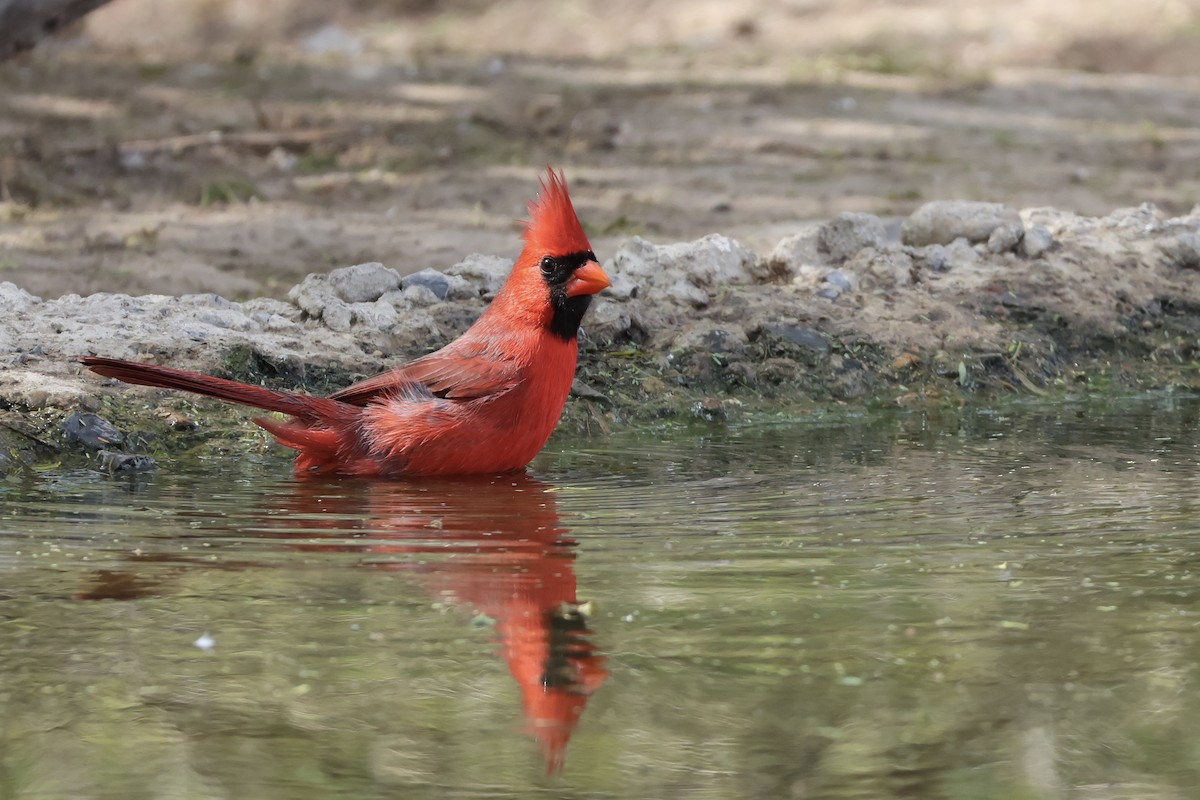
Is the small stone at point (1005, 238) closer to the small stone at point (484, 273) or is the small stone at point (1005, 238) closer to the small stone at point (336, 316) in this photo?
the small stone at point (484, 273)

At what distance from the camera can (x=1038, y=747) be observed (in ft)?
9.43

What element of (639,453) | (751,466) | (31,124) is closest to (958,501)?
(751,466)

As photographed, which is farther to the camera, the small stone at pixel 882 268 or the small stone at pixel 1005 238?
the small stone at pixel 1005 238

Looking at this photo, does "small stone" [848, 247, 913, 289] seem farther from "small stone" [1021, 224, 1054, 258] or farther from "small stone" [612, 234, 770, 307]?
"small stone" [1021, 224, 1054, 258]

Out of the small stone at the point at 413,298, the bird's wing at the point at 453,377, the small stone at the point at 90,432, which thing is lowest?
the small stone at the point at 90,432

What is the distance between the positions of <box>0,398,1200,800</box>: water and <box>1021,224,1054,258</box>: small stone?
8.07 ft

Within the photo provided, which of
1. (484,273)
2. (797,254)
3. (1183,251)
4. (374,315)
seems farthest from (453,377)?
(1183,251)

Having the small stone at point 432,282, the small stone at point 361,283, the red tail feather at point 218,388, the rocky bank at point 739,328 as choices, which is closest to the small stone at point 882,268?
the rocky bank at point 739,328

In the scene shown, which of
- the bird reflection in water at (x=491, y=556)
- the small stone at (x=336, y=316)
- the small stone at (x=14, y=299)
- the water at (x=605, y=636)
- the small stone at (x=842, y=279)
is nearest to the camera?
the water at (x=605, y=636)

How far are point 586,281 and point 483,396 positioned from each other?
1.52 feet

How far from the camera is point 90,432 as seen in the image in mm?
5312

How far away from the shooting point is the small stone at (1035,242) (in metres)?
7.49

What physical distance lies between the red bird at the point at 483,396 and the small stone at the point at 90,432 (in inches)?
18.1

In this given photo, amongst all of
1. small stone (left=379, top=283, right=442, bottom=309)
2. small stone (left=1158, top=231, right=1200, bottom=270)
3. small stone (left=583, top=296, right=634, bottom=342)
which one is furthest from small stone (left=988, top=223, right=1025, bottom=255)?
small stone (left=379, top=283, right=442, bottom=309)
